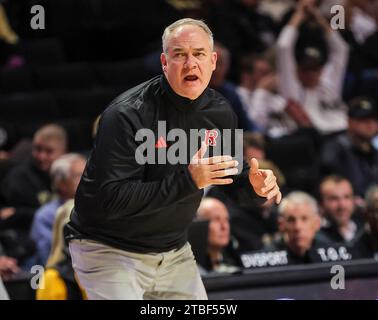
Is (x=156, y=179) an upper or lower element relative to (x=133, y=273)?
upper

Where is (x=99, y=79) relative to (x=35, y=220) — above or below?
above

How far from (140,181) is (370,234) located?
2.30m

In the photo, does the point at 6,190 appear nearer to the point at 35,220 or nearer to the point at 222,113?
the point at 35,220

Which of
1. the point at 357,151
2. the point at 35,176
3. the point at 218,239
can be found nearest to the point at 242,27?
the point at 357,151

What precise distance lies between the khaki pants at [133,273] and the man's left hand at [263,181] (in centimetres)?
42

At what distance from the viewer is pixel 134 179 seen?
3400 millimetres

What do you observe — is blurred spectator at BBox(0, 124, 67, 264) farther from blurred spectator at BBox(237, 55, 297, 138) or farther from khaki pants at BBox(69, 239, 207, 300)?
khaki pants at BBox(69, 239, 207, 300)

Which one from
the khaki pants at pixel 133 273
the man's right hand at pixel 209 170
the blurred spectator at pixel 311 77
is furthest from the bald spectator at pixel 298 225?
the man's right hand at pixel 209 170

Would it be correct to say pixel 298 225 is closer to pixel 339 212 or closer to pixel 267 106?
pixel 339 212

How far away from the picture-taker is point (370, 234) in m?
5.39

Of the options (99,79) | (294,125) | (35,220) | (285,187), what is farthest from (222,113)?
(99,79)

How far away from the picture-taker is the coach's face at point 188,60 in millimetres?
3455

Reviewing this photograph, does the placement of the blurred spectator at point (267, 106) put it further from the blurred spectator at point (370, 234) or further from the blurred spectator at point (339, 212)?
the blurred spectator at point (370, 234)
